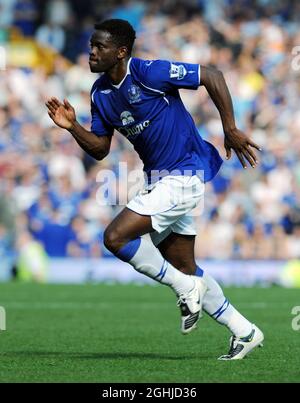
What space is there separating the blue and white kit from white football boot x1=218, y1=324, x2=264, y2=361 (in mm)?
922

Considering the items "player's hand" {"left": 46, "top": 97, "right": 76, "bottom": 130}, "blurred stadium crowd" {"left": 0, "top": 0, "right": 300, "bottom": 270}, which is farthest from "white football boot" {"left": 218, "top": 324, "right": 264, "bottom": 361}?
"blurred stadium crowd" {"left": 0, "top": 0, "right": 300, "bottom": 270}

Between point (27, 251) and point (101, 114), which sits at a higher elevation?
point (101, 114)

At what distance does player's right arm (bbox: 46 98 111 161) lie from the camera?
7.81 meters

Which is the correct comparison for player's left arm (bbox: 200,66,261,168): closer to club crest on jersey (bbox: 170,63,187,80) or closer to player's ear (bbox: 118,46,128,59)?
club crest on jersey (bbox: 170,63,187,80)

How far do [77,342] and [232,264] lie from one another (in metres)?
9.09

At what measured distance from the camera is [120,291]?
1648 cm

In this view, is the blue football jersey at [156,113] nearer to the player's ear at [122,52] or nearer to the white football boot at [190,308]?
the player's ear at [122,52]

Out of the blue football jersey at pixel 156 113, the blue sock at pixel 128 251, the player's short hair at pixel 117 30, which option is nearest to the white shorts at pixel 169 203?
the blue football jersey at pixel 156 113

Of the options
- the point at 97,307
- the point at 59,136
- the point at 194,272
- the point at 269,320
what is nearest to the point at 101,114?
the point at 194,272

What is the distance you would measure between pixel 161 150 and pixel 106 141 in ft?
1.71

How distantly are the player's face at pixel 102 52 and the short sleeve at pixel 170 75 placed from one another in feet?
0.87

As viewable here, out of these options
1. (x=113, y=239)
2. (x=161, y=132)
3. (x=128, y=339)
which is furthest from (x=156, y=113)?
(x=128, y=339)

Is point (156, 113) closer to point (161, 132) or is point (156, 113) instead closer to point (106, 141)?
point (161, 132)

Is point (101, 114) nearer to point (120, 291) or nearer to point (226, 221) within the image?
point (120, 291)
